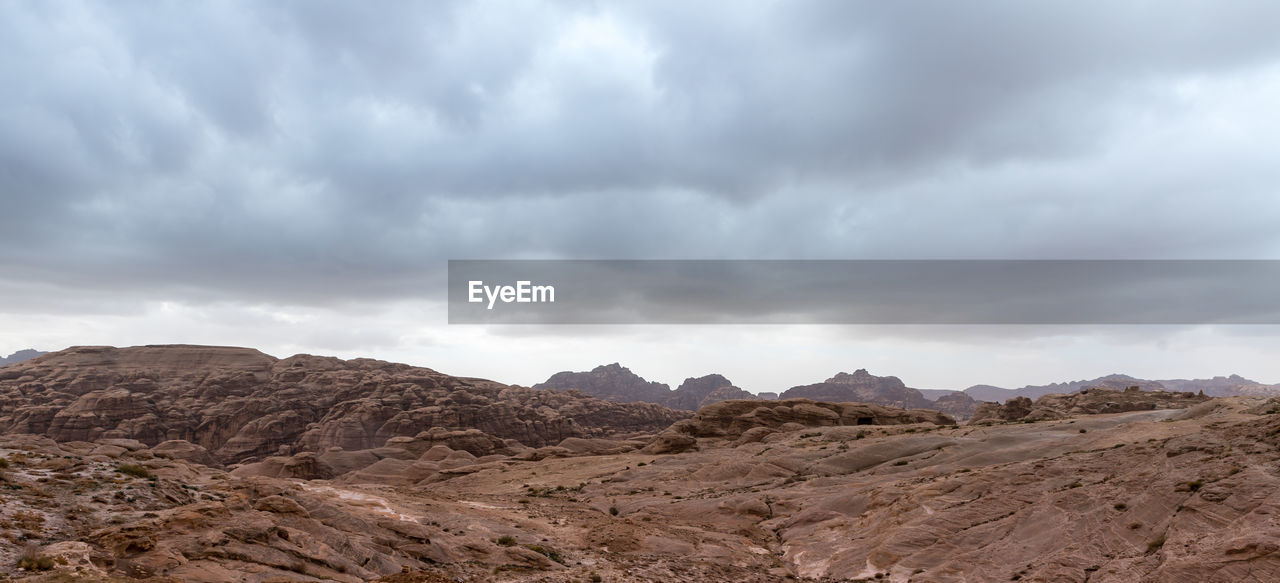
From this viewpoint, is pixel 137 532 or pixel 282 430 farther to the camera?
pixel 282 430

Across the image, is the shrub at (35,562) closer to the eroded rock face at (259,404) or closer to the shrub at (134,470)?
the shrub at (134,470)

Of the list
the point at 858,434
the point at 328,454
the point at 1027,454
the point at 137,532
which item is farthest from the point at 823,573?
the point at 328,454

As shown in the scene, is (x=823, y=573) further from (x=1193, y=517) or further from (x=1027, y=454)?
(x=1027, y=454)

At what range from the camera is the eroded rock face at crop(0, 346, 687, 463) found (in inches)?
4210

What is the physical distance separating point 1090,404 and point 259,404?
129130 mm

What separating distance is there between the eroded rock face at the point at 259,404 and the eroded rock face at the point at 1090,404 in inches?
2958

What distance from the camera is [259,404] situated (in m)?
119

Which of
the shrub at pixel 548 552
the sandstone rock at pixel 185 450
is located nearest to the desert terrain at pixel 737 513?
the shrub at pixel 548 552

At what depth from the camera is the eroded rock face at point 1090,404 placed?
226 ft

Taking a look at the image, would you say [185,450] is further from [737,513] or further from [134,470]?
[737,513]

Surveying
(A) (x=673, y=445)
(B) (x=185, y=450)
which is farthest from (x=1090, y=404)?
(B) (x=185, y=450)

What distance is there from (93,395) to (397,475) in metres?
80.3

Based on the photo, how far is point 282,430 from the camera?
112m

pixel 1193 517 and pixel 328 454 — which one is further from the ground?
pixel 1193 517
